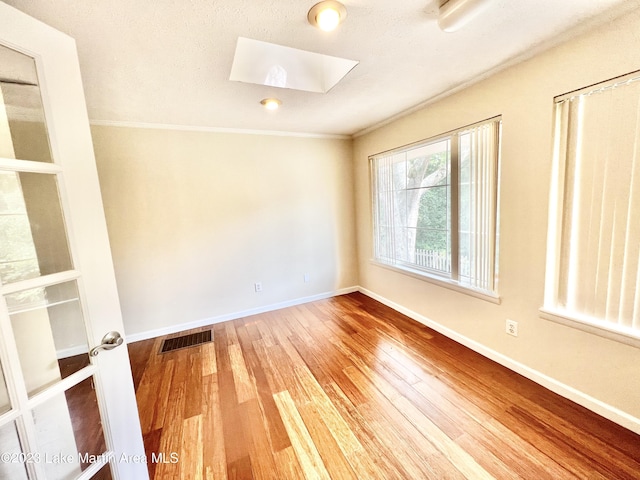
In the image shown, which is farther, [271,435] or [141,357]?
[141,357]

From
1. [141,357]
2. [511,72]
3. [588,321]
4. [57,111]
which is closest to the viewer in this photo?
[57,111]

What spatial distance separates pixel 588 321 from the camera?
1620mm

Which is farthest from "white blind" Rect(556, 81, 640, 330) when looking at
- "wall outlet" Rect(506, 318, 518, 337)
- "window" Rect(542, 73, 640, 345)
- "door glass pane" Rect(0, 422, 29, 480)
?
"door glass pane" Rect(0, 422, 29, 480)

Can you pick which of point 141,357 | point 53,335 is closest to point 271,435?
point 53,335

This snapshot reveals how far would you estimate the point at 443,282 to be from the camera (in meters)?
2.60

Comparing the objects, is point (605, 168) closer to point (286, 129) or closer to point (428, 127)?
point (428, 127)

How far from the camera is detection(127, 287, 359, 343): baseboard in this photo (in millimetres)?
2928

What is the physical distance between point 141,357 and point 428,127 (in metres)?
3.69

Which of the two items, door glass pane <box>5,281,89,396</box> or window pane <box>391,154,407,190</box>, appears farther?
window pane <box>391,154,407,190</box>

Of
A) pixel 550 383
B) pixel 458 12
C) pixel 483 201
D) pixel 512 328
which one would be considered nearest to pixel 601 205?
pixel 483 201

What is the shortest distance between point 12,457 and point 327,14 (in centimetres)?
211

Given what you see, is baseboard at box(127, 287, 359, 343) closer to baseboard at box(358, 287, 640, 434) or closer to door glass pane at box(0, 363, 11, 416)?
baseboard at box(358, 287, 640, 434)

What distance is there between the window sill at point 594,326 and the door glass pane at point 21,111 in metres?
2.86

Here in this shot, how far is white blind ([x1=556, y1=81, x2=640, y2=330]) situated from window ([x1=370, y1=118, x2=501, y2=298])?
1.48ft
